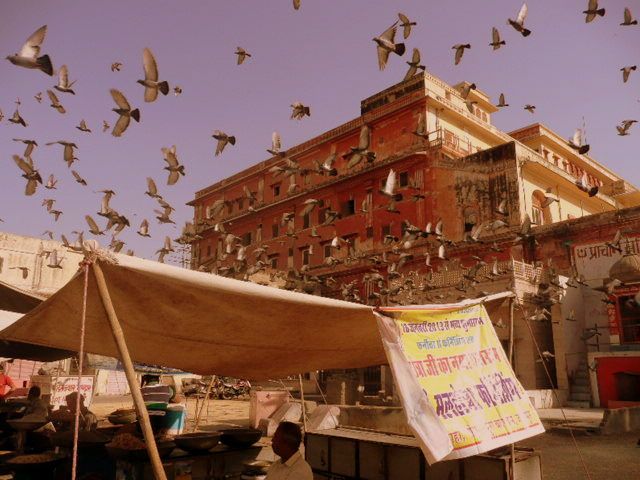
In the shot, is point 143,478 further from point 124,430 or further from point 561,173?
point 561,173

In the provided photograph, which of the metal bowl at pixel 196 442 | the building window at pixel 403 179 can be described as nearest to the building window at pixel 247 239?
the building window at pixel 403 179

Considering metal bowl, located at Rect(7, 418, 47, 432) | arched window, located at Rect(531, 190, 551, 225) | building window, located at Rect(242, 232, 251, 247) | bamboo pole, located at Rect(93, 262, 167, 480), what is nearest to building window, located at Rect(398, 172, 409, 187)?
arched window, located at Rect(531, 190, 551, 225)

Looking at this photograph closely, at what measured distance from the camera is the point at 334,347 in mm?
5777

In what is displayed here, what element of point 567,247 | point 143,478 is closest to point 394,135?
point 567,247

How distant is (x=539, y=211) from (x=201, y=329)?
30.6m

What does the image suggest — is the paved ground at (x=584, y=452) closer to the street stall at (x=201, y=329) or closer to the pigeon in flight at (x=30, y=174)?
the street stall at (x=201, y=329)

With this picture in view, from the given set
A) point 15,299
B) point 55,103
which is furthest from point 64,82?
point 15,299

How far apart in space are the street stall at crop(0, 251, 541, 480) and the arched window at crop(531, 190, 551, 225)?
27.1 m

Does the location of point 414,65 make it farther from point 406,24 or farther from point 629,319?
point 629,319

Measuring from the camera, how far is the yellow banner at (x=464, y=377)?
3.89m

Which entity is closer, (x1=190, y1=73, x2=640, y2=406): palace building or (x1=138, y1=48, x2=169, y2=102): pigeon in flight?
(x1=138, y1=48, x2=169, y2=102): pigeon in flight

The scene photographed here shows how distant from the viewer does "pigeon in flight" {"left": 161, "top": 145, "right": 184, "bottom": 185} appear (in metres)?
10.1

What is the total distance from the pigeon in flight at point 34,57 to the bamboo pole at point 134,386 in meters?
3.83

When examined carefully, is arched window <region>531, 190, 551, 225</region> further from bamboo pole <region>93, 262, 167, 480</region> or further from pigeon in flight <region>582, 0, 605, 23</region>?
bamboo pole <region>93, 262, 167, 480</region>
